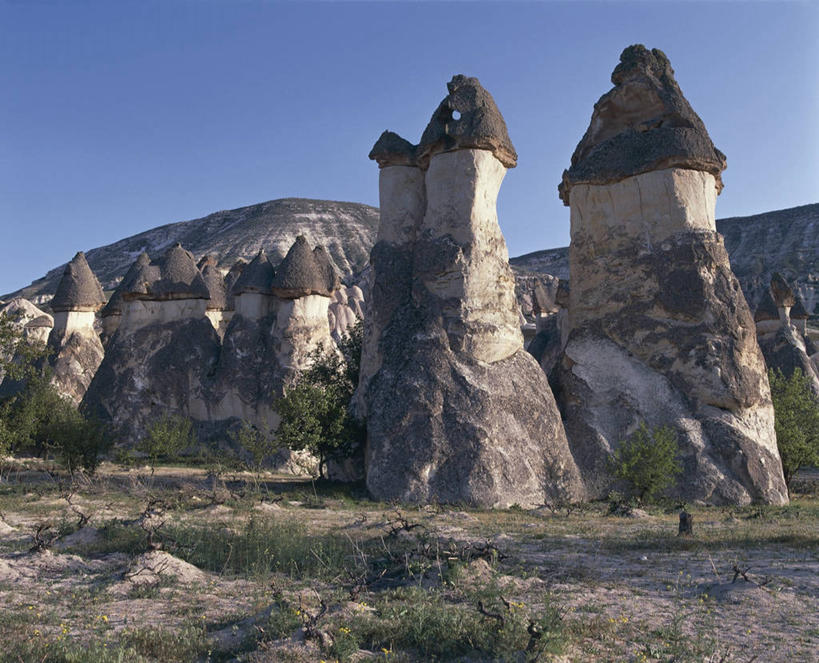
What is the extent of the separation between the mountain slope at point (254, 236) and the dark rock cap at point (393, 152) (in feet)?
190

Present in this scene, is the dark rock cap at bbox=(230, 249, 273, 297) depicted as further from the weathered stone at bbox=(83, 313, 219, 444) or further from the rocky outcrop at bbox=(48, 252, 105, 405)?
the rocky outcrop at bbox=(48, 252, 105, 405)

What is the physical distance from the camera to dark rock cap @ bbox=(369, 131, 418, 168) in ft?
60.0

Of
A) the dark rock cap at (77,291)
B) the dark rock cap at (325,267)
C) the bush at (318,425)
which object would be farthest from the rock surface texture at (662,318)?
the dark rock cap at (77,291)

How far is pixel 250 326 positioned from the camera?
24781mm

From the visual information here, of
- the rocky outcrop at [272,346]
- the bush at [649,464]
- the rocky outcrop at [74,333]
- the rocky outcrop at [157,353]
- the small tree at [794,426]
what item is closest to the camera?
the bush at [649,464]

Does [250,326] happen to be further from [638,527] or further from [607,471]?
[638,527]

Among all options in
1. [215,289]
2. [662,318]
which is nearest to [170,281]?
[215,289]

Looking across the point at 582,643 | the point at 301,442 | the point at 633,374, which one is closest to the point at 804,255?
the point at 633,374

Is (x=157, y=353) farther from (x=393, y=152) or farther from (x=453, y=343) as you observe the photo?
(x=453, y=343)

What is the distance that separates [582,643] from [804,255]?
79.7 m

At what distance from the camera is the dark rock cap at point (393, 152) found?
720 inches

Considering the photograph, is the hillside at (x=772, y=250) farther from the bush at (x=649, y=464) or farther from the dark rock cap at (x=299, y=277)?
the bush at (x=649, y=464)

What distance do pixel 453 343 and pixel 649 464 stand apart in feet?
15.4

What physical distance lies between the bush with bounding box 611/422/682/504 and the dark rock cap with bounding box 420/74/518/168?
7077 millimetres
